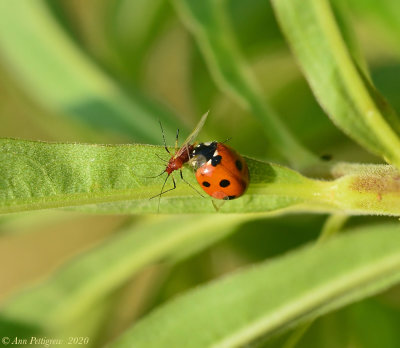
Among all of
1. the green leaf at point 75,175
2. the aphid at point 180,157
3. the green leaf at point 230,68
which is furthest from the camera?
the green leaf at point 230,68

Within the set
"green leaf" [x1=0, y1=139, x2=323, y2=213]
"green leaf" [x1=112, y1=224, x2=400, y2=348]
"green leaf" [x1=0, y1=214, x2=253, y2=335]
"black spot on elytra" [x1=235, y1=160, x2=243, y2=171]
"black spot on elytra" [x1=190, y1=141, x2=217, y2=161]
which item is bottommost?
"green leaf" [x1=0, y1=214, x2=253, y2=335]

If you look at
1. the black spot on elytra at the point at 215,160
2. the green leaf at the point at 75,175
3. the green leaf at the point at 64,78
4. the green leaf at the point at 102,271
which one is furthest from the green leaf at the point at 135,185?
the green leaf at the point at 64,78

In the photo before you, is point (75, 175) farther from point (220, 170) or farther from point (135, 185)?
point (220, 170)

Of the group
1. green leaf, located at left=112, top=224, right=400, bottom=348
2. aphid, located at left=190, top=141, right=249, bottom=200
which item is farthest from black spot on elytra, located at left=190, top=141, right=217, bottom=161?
green leaf, located at left=112, top=224, right=400, bottom=348

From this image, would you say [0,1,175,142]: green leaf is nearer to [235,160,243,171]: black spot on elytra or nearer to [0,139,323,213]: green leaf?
[235,160,243,171]: black spot on elytra

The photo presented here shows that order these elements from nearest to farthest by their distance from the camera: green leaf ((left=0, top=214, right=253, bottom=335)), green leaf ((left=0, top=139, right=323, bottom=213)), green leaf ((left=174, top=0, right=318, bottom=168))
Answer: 1. green leaf ((left=0, top=139, right=323, bottom=213))
2. green leaf ((left=174, top=0, right=318, bottom=168))
3. green leaf ((left=0, top=214, right=253, bottom=335))

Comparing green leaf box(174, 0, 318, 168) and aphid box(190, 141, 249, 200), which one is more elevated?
green leaf box(174, 0, 318, 168)

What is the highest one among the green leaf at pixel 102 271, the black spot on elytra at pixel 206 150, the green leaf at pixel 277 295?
the black spot on elytra at pixel 206 150

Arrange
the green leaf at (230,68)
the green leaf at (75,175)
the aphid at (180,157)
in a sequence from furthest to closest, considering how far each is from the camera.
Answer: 1. the green leaf at (230,68)
2. the aphid at (180,157)
3. the green leaf at (75,175)

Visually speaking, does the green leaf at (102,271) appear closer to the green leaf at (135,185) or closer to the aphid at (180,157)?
the aphid at (180,157)
